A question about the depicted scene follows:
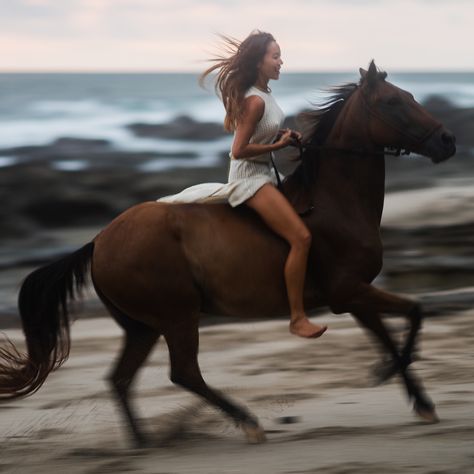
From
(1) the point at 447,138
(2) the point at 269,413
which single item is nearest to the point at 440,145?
(1) the point at 447,138

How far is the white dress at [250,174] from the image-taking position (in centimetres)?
623

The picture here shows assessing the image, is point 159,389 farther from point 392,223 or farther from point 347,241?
point 392,223

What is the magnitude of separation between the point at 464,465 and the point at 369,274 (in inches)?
54.0

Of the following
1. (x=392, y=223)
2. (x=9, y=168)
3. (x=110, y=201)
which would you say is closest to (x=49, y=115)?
(x=9, y=168)

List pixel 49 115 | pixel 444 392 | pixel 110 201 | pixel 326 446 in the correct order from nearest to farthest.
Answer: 1. pixel 326 446
2. pixel 444 392
3. pixel 110 201
4. pixel 49 115

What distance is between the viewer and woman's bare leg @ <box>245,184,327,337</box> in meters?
6.14

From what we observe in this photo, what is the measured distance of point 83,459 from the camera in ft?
20.2

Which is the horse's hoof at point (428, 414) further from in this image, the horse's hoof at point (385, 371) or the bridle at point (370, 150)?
the bridle at point (370, 150)

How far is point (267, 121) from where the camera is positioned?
6219 millimetres

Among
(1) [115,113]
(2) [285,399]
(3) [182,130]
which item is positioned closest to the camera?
(2) [285,399]

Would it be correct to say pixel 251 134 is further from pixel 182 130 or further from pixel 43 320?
pixel 182 130

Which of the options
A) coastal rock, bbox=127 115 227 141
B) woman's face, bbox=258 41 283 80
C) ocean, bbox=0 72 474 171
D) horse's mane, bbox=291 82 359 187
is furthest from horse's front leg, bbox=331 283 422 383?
coastal rock, bbox=127 115 227 141

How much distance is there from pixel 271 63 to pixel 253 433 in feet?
6.74

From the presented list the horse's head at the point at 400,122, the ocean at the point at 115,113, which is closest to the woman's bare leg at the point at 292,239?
the horse's head at the point at 400,122
